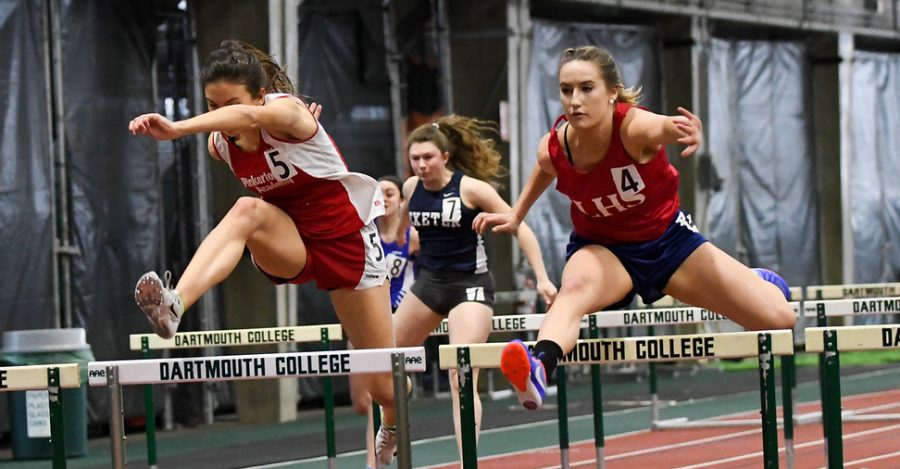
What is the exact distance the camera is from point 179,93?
1259cm

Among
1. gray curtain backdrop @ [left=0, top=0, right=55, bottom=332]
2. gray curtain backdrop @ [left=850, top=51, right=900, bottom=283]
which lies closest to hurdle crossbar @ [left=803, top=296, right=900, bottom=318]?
gray curtain backdrop @ [left=0, top=0, right=55, bottom=332]

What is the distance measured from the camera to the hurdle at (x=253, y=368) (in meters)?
4.83

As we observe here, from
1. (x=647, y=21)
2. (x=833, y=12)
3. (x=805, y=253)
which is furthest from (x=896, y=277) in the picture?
(x=647, y=21)

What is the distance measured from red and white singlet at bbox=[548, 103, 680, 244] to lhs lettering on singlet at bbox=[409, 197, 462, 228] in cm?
212

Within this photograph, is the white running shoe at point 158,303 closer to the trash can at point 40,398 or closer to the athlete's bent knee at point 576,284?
the athlete's bent knee at point 576,284

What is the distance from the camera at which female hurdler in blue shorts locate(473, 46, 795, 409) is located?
18.2 feet

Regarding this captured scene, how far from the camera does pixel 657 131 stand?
536cm

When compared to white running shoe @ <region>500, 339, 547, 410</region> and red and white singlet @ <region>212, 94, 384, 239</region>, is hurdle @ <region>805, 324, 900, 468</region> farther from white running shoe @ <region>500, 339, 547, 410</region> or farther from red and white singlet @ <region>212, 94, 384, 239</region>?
red and white singlet @ <region>212, 94, 384, 239</region>

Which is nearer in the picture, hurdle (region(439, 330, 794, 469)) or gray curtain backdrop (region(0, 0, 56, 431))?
hurdle (region(439, 330, 794, 469))

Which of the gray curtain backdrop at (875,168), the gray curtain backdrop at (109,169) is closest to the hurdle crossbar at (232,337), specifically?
the gray curtain backdrop at (109,169)

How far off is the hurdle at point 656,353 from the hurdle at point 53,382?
120 centimetres

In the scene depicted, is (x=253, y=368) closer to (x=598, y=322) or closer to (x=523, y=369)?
(x=523, y=369)

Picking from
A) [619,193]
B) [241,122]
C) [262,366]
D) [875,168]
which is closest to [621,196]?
[619,193]

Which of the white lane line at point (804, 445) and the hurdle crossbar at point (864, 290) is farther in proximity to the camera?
the hurdle crossbar at point (864, 290)
